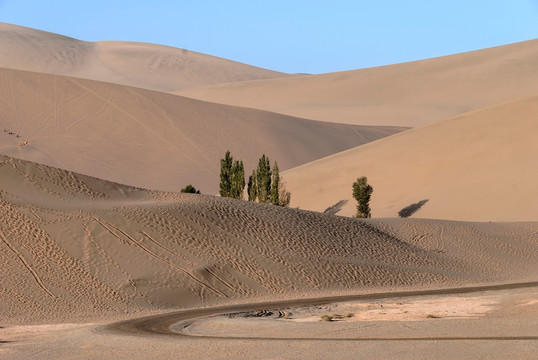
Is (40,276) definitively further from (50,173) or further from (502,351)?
(502,351)

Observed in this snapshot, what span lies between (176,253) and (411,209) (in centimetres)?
2833

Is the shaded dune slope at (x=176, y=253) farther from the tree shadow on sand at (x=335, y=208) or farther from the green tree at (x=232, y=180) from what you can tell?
the tree shadow on sand at (x=335, y=208)

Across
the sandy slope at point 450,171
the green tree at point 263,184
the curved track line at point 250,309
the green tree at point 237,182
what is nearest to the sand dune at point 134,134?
the sandy slope at point 450,171

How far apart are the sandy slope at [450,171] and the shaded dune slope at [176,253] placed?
13.8 meters

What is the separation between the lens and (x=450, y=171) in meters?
66.9

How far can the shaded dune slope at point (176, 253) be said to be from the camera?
103 ft

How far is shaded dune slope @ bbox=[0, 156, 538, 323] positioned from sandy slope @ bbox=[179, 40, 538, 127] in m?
85.6

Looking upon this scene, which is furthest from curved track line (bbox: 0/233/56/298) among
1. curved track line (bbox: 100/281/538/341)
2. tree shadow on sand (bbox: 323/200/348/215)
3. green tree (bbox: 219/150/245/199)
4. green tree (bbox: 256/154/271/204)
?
tree shadow on sand (bbox: 323/200/348/215)

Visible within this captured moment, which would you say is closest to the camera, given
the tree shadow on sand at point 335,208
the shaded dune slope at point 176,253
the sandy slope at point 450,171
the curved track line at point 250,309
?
the curved track line at point 250,309

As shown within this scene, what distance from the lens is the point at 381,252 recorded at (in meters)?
41.0

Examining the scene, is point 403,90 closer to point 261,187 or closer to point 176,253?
point 261,187

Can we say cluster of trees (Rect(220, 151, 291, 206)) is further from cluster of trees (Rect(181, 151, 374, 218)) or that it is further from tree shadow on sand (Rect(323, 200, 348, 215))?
tree shadow on sand (Rect(323, 200, 348, 215))

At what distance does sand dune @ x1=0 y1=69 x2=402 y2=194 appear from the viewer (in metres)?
81.9

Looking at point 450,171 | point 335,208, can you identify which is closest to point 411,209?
point 335,208
